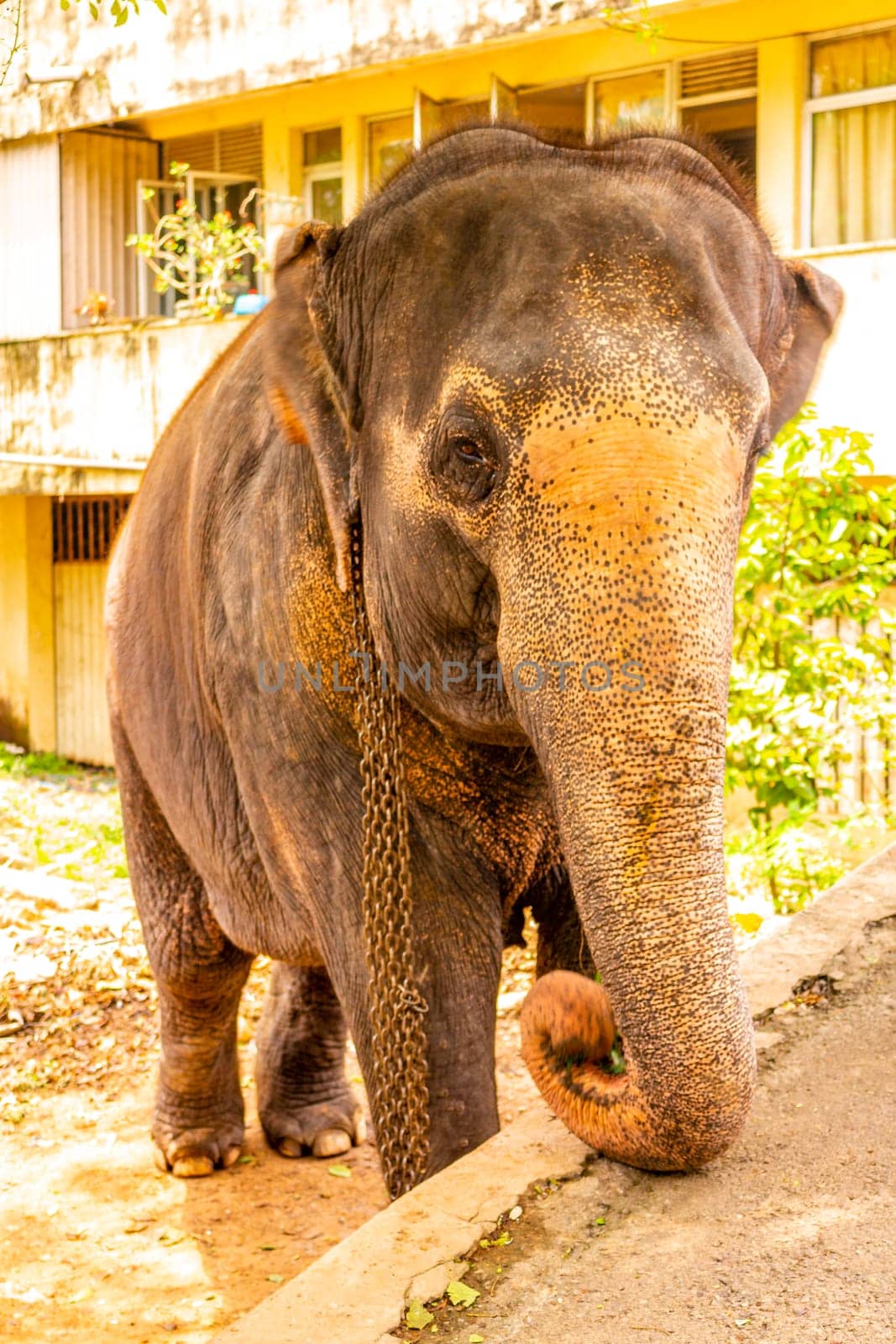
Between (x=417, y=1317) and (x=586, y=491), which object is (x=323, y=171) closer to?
(x=586, y=491)

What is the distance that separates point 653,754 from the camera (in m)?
2.17

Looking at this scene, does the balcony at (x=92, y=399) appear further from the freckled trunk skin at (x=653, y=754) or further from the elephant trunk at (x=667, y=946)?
the elephant trunk at (x=667, y=946)

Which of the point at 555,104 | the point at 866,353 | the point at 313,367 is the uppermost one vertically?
the point at 555,104

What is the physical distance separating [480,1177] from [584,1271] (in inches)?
13.6

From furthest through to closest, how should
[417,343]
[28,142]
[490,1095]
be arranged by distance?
[28,142], [490,1095], [417,343]

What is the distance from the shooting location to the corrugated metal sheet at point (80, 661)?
14.2 m

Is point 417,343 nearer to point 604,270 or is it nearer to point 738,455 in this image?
point 604,270

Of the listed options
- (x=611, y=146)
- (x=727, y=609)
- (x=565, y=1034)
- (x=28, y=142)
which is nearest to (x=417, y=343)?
(x=611, y=146)

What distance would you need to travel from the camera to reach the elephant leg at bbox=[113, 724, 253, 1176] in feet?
14.2

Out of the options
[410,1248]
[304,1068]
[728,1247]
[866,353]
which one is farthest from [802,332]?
[866,353]

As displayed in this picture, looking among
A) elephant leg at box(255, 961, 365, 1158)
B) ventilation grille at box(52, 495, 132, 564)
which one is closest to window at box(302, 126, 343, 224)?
ventilation grille at box(52, 495, 132, 564)

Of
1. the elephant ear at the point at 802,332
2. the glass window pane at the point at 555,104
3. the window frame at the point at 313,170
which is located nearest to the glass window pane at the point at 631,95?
the glass window pane at the point at 555,104

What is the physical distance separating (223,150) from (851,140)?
5847 millimetres

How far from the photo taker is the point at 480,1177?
2656 millimetres
